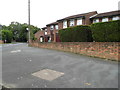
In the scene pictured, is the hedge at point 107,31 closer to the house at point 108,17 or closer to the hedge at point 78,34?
the hedge at point 78,34

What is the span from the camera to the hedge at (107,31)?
7.23 m

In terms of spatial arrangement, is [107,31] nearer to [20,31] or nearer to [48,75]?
[48,75]

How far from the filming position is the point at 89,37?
383 inches

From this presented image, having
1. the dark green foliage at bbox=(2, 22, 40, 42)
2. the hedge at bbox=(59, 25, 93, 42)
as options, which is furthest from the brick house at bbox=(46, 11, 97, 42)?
the dark green foliage at bbox=(2, 22, 40, 42)

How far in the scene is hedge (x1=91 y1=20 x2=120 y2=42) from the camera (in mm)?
7227

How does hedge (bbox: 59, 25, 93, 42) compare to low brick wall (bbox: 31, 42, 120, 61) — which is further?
hedge (bbox: 59, 25, 93, 42)

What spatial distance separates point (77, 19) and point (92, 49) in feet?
51.0

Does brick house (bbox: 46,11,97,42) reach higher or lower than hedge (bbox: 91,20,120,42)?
higher

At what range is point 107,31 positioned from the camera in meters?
7.78

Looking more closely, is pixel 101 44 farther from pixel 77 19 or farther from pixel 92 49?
pixel 77 19

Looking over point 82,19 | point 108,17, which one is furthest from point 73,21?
point 108,17

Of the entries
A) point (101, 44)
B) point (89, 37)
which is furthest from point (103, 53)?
point (89, 37)

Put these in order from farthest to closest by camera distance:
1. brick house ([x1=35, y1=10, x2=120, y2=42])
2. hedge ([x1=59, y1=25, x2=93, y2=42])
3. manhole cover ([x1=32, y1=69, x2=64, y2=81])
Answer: brick house ([x1=35, y1=10, x2=120, y2=42])
hedge ([x1=59, y1=25, x2=93, y2=42])
manhole cover ([x1=32, y1=69, x2=64, y2=81])

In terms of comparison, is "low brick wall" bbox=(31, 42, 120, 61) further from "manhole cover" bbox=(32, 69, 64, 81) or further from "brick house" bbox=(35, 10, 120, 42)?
"brick house" bbox=(35, 10, 120, 42)
